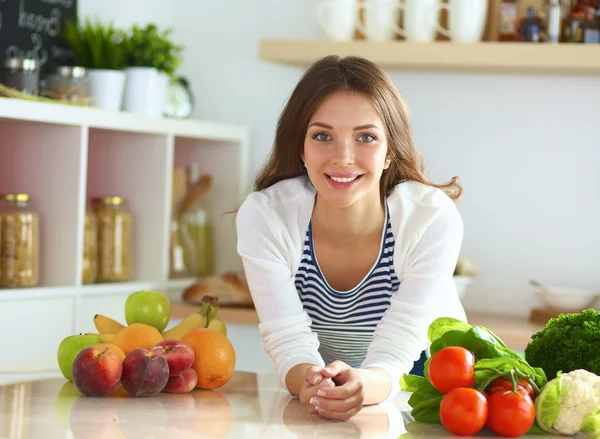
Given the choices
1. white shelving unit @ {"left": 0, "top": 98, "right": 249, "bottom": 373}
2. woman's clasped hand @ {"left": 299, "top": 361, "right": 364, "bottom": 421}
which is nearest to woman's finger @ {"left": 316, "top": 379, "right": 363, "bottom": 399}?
woman's clasped hand @ {"left": 299, "top": 361, "right": 364, "bottom": 421}

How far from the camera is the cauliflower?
3.87 ft

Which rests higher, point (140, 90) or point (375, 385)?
point (140, 90)

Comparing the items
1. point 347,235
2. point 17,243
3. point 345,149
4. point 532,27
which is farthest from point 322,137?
point 532,27

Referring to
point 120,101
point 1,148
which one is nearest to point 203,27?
point 120,101

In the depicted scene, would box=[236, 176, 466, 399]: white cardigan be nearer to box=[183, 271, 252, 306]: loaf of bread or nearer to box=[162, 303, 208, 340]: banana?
box=[162, 303, 208, 340]: banana

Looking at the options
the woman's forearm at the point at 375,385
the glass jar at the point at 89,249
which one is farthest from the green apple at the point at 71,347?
the glass jar at the point at 89,249

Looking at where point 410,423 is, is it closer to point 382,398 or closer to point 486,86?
point 382,398

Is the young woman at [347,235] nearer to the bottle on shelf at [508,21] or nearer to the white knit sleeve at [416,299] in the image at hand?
the white knit sleeve at [416,299]

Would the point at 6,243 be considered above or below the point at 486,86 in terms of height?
below

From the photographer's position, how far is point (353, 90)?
1.64 meters

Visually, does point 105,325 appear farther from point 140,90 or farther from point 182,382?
point 140,90

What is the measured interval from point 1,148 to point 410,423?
63.6 inches

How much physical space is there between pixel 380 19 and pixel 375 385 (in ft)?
5.05

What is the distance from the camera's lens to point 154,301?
4.97 feet
